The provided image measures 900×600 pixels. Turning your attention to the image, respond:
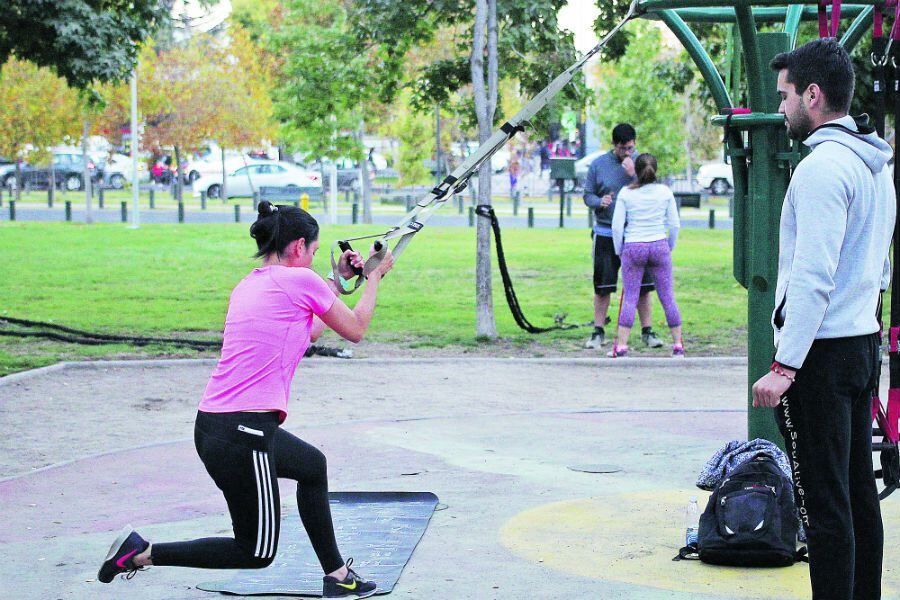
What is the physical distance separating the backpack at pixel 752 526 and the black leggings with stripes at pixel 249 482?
5.42 ft

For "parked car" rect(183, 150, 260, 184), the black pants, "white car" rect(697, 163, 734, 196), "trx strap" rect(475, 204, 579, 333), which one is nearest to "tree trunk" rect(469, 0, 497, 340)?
"trx strap" rect(475, 204, 579, 333)

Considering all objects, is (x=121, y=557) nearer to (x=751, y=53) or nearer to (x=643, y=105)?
(x=751, y=53)

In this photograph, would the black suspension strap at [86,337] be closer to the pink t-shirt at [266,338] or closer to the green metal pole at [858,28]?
the green metal pole at [858,28]

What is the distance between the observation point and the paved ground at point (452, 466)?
17.2 ft

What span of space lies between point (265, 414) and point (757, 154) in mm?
2633

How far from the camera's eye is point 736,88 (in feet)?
20.2

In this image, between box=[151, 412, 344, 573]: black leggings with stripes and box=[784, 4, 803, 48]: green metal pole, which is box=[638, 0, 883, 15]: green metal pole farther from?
box=[151, 412, 344, 573]: black leggings with stripes

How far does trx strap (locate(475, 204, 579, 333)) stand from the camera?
39.3 ft

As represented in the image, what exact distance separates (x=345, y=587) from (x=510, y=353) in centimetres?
722

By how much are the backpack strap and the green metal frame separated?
760mm

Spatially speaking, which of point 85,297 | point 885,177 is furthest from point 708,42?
point 885,177

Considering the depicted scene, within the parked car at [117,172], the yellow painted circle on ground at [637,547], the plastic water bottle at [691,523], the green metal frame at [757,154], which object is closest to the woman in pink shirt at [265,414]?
the yellow painted circle on ground at [637,547]

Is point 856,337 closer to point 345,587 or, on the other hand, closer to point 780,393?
point 780,393

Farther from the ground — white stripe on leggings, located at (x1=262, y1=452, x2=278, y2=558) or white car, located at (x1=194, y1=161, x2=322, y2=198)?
white car, located at (x1=194, y1=161, x2=322, y2=198)
